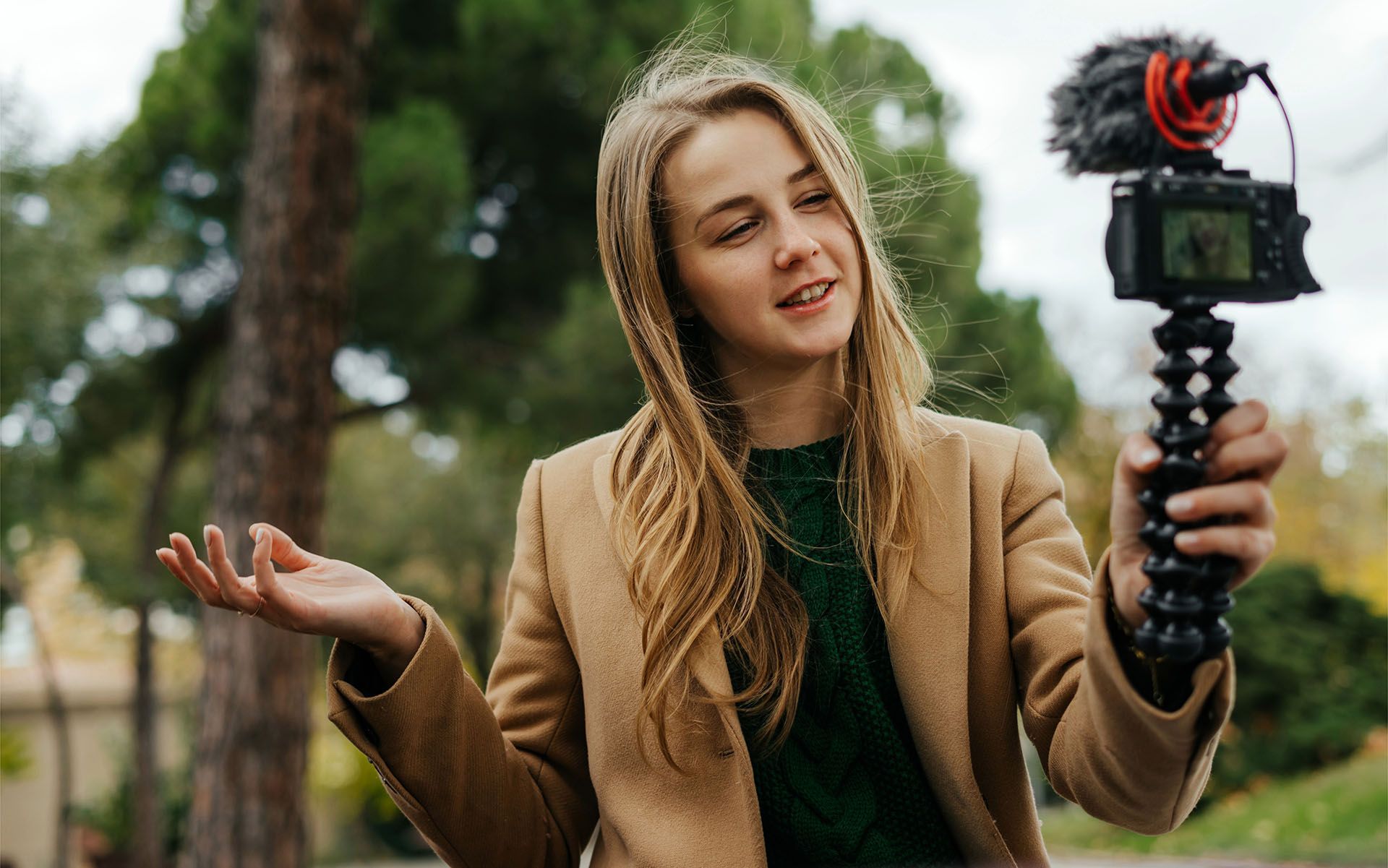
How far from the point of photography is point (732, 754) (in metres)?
1.96

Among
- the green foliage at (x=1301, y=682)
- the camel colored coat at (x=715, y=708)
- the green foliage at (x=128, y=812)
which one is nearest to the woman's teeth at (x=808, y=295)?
the camel colored coat at (x=715, y=708)

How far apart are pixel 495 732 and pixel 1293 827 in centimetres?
773

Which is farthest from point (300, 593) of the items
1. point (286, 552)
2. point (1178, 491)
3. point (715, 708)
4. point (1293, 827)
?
point (1293, 827)

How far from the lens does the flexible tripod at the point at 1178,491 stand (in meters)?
1.28

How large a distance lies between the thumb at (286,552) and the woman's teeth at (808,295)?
802 millimetres

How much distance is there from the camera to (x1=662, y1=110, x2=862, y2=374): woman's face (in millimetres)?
2016

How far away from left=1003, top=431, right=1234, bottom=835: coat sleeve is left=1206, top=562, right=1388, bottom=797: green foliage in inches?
352

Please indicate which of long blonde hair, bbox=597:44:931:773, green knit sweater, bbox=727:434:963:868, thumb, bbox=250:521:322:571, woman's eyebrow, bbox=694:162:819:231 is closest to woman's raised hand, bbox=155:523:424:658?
thumb, bbox=250:521:322:571

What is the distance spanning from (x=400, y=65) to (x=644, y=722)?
31.7ft

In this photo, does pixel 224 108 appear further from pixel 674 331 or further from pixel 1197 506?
pixel 1197 506

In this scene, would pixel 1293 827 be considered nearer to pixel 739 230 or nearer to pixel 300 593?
pixel 739 230

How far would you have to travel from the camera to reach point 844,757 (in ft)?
6.49

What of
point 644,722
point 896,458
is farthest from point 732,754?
point 896,458

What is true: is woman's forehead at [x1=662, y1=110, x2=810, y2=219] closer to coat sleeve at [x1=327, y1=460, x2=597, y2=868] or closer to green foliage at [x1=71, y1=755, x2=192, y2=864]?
coat sleeve at [x1=327, y1=460, x2=597, y2=868]
